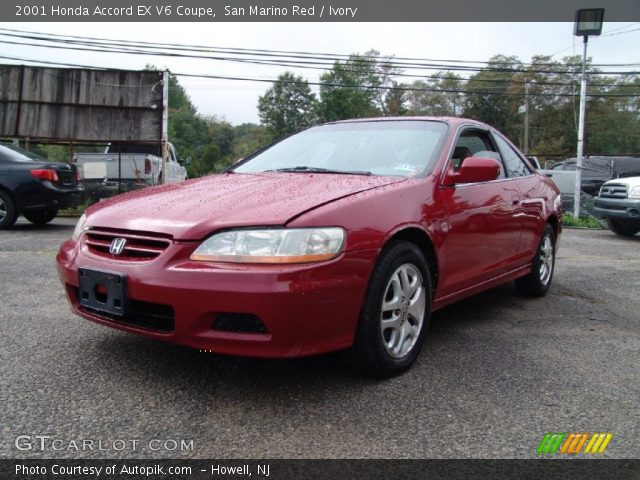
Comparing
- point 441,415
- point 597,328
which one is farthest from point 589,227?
point 441,415

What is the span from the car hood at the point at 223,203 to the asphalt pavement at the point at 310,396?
731 mm

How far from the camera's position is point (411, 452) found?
1.96 meters

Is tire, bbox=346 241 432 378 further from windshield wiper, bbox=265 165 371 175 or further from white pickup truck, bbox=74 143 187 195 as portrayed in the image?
white pickup truck, bbox=74 143 187 195

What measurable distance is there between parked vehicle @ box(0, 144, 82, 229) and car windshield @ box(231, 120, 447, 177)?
17.7ft

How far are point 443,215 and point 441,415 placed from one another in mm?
1157

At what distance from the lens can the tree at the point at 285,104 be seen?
2953 inches

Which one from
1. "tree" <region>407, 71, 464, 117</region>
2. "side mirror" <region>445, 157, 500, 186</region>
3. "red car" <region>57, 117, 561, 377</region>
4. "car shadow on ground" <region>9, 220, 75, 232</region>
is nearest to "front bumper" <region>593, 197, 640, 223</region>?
"red car" <region>57, 117, 561, 377</region>

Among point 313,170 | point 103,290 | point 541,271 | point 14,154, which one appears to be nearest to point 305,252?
point 103,290

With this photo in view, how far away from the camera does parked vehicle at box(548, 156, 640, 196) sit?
13.9 metres

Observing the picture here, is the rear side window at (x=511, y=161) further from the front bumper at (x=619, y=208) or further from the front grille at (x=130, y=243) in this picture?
the front bumper at (x=619, y=208)

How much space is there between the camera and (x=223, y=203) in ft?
8.16

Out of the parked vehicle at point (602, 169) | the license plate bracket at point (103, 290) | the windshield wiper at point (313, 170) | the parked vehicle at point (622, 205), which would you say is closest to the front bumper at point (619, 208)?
the parked vehicle at point (622, 205)

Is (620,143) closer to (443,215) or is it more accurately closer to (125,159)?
(125,159)

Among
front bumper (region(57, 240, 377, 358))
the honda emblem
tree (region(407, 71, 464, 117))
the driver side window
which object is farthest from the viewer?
tree (region(407, 71, 464, 117))
